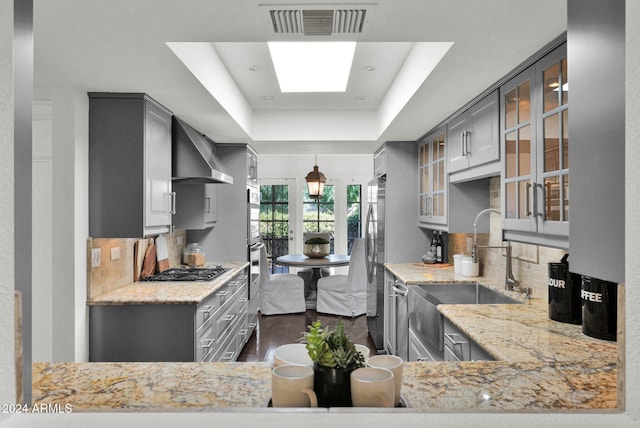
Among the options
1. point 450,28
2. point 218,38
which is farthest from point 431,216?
point 218,38

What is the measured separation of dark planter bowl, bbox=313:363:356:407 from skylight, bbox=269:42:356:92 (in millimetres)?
2369

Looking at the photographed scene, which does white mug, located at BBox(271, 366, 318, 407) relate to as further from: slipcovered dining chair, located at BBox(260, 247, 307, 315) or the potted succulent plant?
slipcovered dining chair, located at BBox(260, 247, 307, 315)

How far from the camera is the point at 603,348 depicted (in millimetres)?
1682

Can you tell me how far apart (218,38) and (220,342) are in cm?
248

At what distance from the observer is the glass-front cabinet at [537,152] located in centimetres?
180

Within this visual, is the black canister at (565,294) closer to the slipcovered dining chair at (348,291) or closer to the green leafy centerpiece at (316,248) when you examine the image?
the slipcovered dining chair at (348,291)

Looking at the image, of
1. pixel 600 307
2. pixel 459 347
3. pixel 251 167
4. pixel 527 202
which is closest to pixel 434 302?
pixel 459 347

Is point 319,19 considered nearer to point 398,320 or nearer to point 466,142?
point 466,142

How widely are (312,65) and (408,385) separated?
2.75 metres

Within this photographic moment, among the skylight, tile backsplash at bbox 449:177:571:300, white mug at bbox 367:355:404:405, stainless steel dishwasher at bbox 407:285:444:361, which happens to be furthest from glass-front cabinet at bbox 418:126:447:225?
white mug at bbox 367:355:404:405

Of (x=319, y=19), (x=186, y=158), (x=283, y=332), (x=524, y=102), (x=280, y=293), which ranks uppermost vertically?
(x=319, y=19)

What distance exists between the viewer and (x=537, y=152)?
1.99 meters

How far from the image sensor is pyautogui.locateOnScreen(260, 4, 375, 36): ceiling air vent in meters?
1.53

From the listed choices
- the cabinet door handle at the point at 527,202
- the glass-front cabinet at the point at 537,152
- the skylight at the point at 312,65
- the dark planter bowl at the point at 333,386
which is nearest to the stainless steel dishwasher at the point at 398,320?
the glass-front cabinet at the point at 537,152
